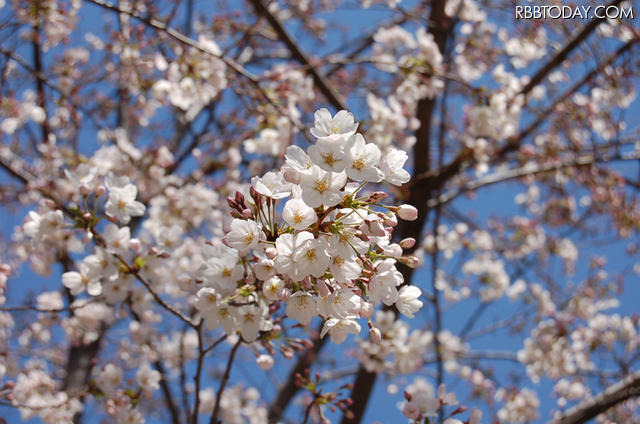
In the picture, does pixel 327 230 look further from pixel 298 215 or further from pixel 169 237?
pixel 169 237

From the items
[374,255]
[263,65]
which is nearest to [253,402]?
[263,65]

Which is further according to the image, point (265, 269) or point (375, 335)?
point (375, 335)

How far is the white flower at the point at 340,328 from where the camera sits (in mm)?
→ 1286

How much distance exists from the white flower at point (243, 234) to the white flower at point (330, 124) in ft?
0.93

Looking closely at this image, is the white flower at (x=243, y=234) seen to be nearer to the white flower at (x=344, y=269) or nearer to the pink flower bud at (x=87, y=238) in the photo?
the white flower at (x=344, y=269)

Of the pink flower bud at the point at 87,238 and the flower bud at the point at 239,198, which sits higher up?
the pink flower bud at the point at 87,238

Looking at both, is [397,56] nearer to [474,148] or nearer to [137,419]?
[474,148]

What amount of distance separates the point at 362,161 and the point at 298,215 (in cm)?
21

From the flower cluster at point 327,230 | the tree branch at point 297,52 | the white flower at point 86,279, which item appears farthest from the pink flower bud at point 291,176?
the tree branch at point 297,52

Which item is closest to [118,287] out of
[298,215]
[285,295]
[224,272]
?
[224,272]

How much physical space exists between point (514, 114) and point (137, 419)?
294 cm

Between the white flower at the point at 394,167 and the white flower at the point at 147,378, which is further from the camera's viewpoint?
the white flower at the point at 147,378

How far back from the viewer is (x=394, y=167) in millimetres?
1282

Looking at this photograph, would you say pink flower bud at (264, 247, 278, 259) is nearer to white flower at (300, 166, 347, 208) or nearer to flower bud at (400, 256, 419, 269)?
white flower at (300, 166, 347, 208)
